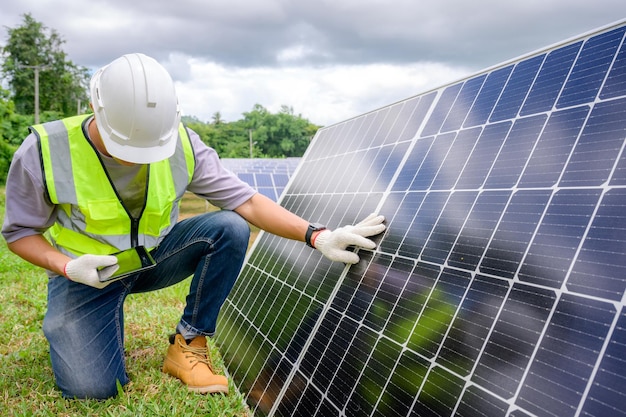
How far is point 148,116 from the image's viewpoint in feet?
11.7

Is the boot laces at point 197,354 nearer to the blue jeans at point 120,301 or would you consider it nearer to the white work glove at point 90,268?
the blue jeans at point 120,301

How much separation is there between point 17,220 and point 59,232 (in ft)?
1.14

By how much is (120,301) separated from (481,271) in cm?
303

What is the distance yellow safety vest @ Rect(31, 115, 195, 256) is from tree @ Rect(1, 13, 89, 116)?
61287 mm

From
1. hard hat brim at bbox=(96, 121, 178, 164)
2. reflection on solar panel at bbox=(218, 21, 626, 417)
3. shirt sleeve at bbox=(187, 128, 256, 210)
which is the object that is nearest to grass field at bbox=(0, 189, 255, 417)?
reflection on solar panel at bbox=(218, 21, 626, 417)

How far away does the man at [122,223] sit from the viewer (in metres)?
3.64

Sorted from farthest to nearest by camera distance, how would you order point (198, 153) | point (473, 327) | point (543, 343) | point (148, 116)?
1. point (198, 153)
2. point (148, 116)
3. point (473, 327)
4. point (543, 343)

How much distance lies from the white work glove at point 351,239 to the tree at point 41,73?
6249 cm

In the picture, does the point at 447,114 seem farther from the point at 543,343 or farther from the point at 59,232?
the point at 59,232

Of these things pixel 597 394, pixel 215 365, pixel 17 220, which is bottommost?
pixel 215 365

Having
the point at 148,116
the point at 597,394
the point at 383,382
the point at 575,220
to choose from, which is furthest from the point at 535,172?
the point at 148,116

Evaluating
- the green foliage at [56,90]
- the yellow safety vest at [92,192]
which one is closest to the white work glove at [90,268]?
the yellow safety vest at [92,192]

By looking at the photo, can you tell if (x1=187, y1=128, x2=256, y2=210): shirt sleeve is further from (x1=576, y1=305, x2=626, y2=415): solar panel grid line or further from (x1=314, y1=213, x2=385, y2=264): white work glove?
(x1=576, y1=305, x2=626, y2=415): solar panel grid line

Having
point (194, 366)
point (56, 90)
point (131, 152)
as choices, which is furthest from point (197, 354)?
point (56, 90)
